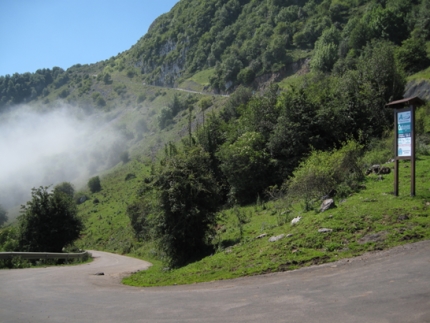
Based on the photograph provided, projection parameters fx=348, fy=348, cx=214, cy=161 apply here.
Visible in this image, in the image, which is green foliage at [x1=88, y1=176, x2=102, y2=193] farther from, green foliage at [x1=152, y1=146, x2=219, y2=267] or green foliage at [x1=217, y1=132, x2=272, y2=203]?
green foliage at [x1=152, y1=146, x2=219, y2=267]

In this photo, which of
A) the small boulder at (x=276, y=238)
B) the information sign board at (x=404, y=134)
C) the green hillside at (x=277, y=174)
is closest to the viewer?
the green hillside at (x=277, y=174)

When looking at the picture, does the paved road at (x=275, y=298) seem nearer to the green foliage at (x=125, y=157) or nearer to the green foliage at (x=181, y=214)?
the green foliage at (x=181, y=214)

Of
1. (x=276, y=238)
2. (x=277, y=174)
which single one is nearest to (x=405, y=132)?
(x=276, y=238)

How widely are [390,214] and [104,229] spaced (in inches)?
2335

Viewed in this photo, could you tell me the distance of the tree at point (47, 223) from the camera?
31.2 meters

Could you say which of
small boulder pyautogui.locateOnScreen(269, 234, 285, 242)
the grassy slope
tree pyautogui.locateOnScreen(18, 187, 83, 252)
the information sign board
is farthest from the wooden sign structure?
tree pyautogui.locateOnScreen(18, 187, 83, 252)

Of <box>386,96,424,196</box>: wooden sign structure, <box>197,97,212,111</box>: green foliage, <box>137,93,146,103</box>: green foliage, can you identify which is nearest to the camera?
<box>386,96,424,196</box>: wooden sign structure

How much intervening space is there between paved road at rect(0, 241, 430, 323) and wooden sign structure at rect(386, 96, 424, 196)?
4879 mm

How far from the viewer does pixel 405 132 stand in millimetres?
15492

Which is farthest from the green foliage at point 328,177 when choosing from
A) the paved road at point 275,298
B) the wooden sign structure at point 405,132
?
the paved road at point 275,298

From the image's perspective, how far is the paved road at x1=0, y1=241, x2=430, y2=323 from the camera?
716cm

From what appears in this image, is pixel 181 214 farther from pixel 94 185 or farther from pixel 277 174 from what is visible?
pixel 94 185

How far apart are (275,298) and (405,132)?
1090 centimetres

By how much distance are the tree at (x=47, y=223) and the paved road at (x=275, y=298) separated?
21.4 meters
